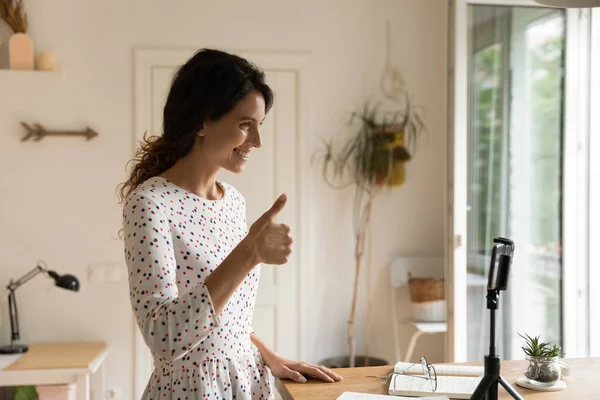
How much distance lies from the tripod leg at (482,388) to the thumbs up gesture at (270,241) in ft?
1.44

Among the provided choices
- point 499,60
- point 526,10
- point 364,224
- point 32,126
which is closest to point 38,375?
point 32,126

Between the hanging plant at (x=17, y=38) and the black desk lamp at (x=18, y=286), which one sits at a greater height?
the hanging plant at (x=17, y=38)

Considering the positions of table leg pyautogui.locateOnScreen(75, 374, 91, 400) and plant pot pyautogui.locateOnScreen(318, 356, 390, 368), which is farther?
plant pot pyautogui.locateOnScreen(318, 356, 390, 368)


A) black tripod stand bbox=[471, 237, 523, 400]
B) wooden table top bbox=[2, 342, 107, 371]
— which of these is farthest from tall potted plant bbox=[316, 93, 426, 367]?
black tripod stand bbox=[471, 237, 523, 400]

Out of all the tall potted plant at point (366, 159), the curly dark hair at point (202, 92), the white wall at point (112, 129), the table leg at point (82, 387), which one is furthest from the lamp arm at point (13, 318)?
the curly dark hair at point (202, 92)

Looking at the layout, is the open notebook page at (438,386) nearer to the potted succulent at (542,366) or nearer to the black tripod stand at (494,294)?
the potted succulent at (542,366)

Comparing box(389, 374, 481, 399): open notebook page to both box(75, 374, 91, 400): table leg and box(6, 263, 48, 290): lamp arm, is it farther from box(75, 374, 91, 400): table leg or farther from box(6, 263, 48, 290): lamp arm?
box(6, 263, 48, 290): lamp arm

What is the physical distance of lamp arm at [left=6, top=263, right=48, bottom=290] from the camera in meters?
3.46

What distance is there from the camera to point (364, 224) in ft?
13.0

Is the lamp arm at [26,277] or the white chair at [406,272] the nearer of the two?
the lamp arm at [26,277]

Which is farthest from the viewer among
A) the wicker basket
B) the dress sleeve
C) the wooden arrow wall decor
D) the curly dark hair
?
the wicker basket

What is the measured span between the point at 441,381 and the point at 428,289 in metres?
2.04

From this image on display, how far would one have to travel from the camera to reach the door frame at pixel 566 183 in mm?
3521

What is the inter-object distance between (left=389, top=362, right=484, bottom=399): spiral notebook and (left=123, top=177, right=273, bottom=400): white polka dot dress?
0.33 metres
